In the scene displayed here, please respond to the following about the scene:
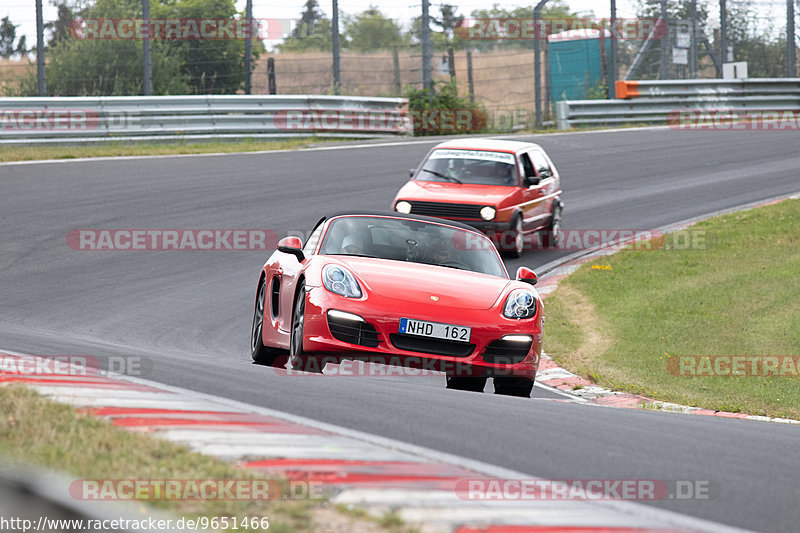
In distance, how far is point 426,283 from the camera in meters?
7.66

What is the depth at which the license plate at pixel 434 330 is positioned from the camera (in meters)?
7.28

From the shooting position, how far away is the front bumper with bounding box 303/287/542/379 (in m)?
7.26

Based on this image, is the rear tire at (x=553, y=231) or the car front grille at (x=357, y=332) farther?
the rear tire at (x=553, y=231)

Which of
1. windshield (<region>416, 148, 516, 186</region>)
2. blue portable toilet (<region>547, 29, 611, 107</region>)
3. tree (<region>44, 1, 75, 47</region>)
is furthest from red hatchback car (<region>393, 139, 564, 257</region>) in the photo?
blue portable toilet (<region>547, 29, 611, 107</region>)

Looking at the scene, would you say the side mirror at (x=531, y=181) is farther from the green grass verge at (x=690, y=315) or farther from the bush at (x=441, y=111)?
the bush at (x=441, y=111)

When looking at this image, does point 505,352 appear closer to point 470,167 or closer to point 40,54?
point 470,167

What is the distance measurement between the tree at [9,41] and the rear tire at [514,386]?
1731 cm

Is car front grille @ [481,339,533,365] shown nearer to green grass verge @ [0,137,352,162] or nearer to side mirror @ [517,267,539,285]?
side mirror @ [517,267,539,285]

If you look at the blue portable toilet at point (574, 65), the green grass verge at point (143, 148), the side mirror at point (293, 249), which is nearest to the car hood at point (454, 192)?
the side mirror at point (293, 249)

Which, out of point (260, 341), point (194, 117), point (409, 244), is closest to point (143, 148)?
point (194, 117)

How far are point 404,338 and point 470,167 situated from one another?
8186mm

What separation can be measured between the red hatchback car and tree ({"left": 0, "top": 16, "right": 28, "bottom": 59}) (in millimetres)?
11392

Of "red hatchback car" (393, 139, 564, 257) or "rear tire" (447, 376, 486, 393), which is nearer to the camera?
"rear tire" (447, 376, 486, 393)

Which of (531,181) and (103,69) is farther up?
(103,69)
